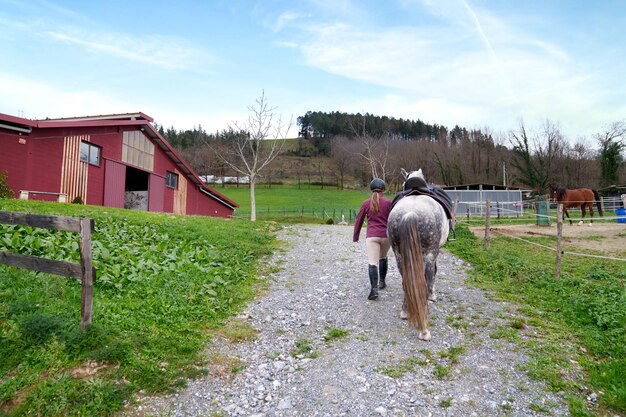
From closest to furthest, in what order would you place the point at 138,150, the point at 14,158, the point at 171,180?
the point at 14,158
the point at 138,150
the point at 171,180

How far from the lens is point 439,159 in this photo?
64875 mm

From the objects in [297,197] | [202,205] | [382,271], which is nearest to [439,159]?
[297,197]

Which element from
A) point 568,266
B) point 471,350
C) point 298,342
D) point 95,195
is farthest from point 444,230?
point 95,195

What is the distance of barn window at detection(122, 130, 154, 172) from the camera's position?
20.5 metres

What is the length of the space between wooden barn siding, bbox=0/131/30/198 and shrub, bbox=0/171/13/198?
0.99ft

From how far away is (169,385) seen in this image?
376 cm

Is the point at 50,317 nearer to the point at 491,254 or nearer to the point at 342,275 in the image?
the point at 342,275

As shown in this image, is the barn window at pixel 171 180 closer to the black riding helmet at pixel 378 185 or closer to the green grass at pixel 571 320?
the green grass at pixel 571 320

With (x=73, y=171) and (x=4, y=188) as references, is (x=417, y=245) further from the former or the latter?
(x=73, y=171)

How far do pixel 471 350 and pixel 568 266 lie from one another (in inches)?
264

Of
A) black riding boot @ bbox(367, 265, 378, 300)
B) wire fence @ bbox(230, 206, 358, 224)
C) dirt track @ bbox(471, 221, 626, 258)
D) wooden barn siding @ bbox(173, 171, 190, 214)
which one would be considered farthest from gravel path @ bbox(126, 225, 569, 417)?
wire fence @ bbox(230, 206, 358, 224)

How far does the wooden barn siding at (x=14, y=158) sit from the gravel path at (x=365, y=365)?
538 inches

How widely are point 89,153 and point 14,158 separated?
11.4ft

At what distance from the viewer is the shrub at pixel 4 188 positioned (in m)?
14.2
